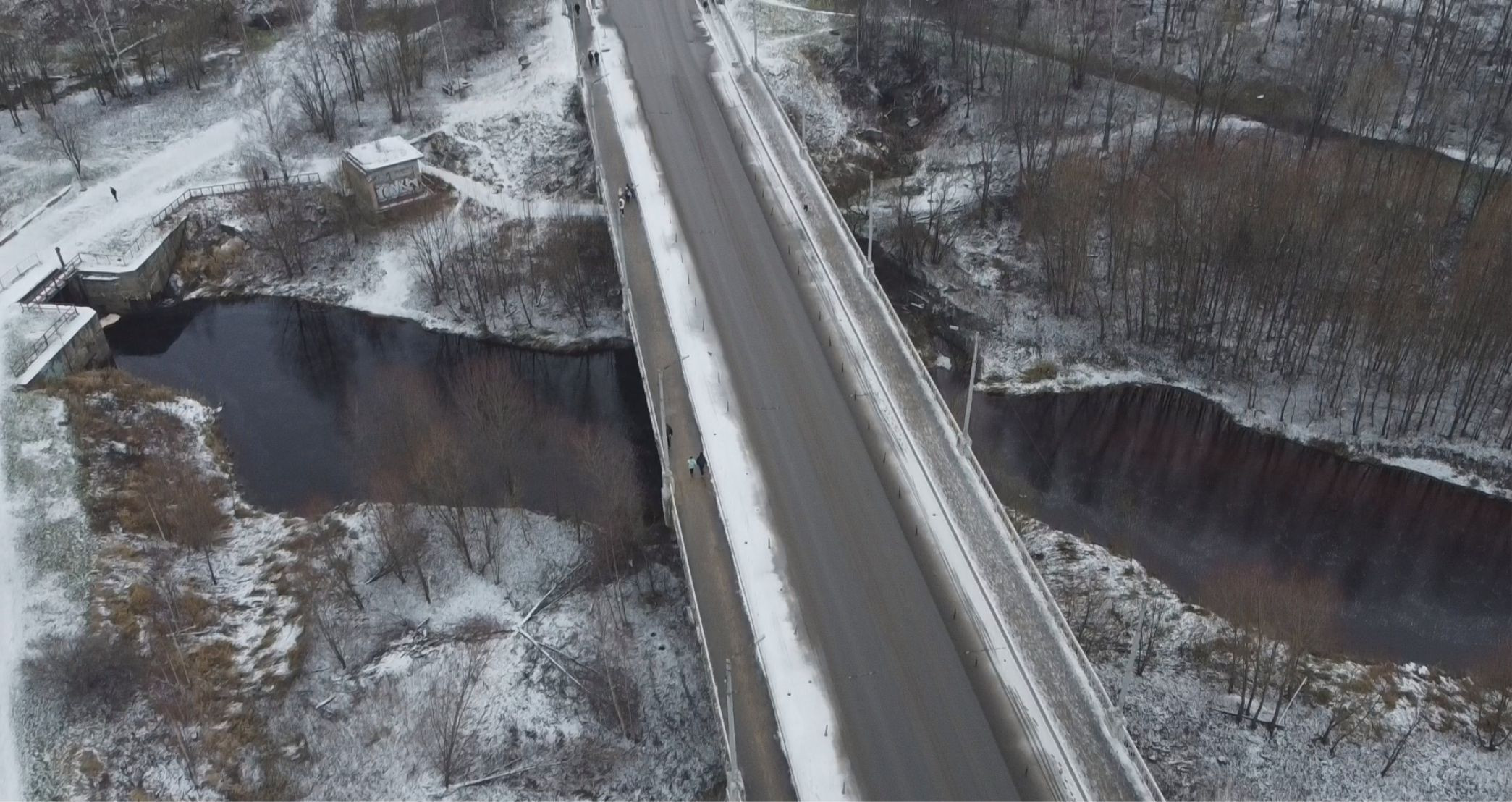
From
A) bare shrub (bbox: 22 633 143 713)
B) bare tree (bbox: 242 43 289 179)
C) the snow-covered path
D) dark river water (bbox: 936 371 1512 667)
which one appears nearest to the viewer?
the snow-covered path

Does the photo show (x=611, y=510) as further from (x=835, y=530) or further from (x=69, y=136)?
(x=69, y=136)

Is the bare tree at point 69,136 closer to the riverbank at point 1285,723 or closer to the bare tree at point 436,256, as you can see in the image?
the bare tree at point 436,256

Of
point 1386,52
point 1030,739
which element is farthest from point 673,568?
point 1386,52

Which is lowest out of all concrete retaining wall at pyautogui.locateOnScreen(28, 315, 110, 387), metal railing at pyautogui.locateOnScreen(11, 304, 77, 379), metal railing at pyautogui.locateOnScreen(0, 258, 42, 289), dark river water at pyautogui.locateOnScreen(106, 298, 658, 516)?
dark river water at pyautogui.locateOnScreen(106, 298, 658, 516)

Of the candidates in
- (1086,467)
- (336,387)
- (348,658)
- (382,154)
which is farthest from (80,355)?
(1086,467)

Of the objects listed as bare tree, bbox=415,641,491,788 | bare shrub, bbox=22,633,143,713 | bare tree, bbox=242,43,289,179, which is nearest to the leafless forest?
bare tree, bbox=415,641,491,788

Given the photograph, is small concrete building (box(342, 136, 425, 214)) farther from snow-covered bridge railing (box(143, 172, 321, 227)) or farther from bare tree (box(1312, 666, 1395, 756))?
bare tree (box(1312, 666, 1395, 756))
